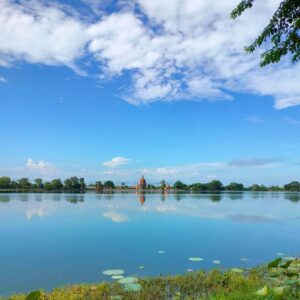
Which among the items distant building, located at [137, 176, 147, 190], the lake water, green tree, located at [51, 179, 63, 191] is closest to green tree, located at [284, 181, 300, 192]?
distant building, located at [137, 176, 147, 190]

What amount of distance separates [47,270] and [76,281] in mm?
1371

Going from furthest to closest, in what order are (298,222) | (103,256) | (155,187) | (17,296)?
(155,187) → (298,222) → (103,256) → (17,296)

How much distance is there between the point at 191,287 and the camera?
7.23 m

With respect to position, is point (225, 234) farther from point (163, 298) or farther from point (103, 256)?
point (163, 298)

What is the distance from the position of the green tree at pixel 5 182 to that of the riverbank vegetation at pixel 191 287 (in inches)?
3904

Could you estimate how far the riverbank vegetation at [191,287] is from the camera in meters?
6.26

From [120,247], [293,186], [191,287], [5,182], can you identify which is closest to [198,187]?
[293,186]

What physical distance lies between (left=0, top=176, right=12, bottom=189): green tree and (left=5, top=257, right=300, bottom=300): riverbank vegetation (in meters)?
99.2

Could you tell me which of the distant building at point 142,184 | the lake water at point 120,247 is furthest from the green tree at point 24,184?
the lake water at point 120,247

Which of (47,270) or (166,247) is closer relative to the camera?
(47,270)

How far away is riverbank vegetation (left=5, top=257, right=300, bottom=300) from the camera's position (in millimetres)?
6258

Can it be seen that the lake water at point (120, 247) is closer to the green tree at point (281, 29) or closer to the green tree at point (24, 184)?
the green tree at point (281, 29)

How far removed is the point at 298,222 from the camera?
68.2 feet

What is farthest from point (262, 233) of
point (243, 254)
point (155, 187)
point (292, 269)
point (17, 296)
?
point (155, 187)
